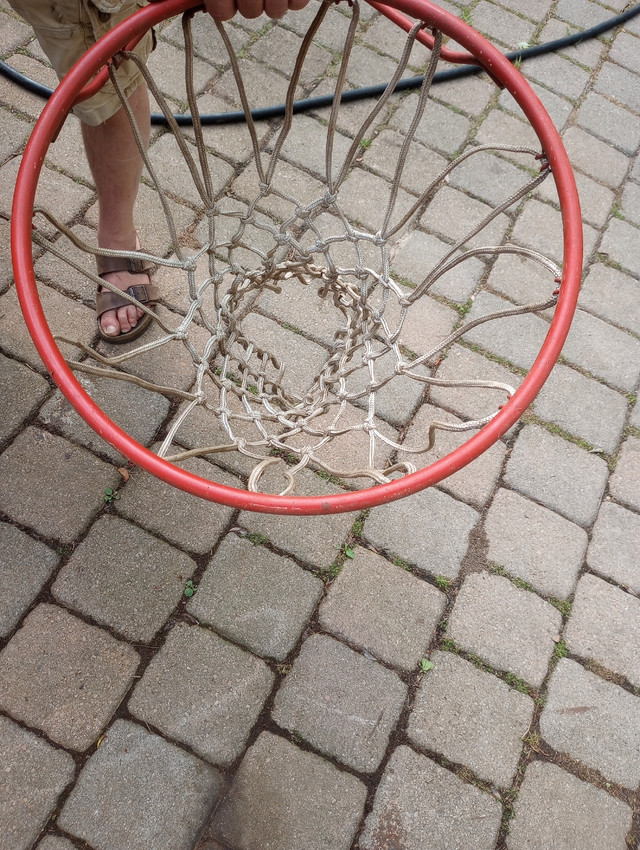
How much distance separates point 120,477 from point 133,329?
0.52 metres

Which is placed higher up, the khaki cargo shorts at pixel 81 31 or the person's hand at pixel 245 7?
the person's hand at pixel 245 7

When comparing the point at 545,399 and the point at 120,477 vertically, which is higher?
the point at 545,399

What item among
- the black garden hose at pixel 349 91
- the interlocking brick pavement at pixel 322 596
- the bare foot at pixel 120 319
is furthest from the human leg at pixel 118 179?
the black garden hose at pixel 349 91

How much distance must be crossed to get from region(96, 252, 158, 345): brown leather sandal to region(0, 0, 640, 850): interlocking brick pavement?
2.6 inches

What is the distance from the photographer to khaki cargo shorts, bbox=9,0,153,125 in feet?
5.44

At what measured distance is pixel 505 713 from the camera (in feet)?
6.39

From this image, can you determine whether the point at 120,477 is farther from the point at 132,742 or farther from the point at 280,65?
the point at 280,65

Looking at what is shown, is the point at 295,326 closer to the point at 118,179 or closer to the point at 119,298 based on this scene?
the point at 119,298

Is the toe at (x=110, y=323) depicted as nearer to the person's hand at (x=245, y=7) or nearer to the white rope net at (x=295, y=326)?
the white rope net at (x=295, y=326)

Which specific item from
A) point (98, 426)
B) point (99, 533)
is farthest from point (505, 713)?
point (98, 426)

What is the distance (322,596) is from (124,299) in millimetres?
1150

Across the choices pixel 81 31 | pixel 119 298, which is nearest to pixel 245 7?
pixel 81 31

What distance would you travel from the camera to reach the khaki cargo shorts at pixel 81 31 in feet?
5.44

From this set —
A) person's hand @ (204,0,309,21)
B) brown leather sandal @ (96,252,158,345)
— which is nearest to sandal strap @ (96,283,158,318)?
brown leather sandal @ (96,252,158,345)
